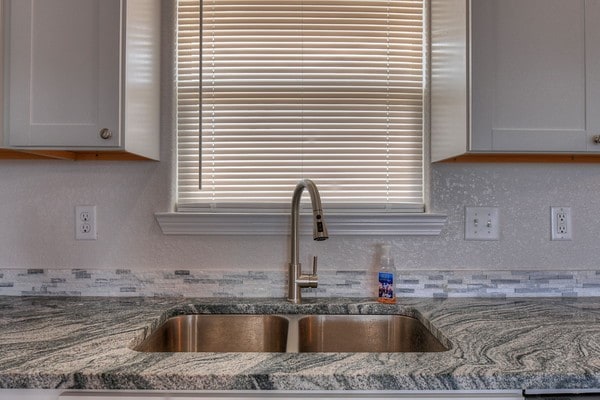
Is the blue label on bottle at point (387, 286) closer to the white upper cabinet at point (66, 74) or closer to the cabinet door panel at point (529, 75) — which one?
the cabinet door panel at point (529, 75)

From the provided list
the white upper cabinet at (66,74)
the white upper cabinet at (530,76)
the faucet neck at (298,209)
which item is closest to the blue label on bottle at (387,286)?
the faucet neck at (298,209)

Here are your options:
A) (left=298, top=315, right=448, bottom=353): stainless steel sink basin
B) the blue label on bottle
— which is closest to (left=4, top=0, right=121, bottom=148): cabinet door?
(left=298, top=315, right=448, bottom=353): stainless steel sink basin

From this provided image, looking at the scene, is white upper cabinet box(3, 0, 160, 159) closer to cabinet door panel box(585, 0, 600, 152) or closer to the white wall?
the white wall

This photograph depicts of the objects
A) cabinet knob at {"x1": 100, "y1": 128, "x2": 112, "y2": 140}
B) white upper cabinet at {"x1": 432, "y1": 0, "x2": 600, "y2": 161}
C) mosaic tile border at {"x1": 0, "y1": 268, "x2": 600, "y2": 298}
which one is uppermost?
white upper cabinet at {"x1": 432, "y1": 0, "x2": 600, "y2": 161}

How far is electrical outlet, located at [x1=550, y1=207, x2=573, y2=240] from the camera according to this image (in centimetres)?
154

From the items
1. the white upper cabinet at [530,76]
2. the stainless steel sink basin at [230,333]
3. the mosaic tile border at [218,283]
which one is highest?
the white upper cabinet at [530,76]

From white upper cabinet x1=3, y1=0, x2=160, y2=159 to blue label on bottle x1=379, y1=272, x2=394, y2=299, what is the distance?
2.96 feet

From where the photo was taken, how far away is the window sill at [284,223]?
4.87 ft

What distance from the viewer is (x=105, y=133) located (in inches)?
46.8

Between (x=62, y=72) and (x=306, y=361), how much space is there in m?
1.01

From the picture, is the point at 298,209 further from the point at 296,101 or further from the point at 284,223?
the point at 296,101

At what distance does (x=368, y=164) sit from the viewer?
61.4 inches

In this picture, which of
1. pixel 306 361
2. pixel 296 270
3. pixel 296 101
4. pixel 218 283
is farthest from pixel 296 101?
pixel 306 361

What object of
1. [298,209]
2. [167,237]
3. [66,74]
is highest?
[66,74]
